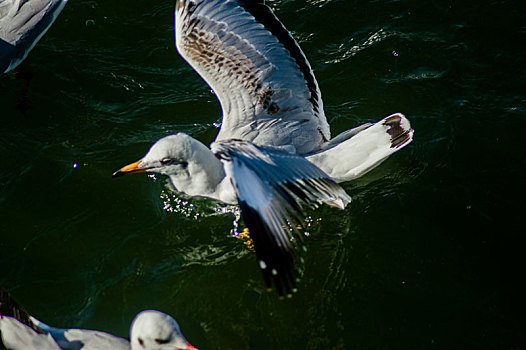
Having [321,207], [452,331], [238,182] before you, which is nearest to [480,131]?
[321,207]

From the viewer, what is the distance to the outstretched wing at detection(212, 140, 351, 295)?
3016 millimetres

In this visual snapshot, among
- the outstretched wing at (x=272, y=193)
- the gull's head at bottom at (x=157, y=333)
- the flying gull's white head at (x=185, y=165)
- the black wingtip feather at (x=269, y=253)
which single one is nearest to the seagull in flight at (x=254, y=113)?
the flying gull's white head at (x=185, y=165)

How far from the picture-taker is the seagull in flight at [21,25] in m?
5.80

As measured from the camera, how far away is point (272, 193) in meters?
3.27

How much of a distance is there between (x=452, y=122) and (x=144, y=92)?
117 inches

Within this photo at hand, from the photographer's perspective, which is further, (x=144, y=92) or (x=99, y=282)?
(x=144, y=92)

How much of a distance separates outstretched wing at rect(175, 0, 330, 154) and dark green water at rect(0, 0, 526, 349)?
0.66 metres

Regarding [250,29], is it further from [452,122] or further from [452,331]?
[452,331]

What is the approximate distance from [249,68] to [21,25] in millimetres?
2715

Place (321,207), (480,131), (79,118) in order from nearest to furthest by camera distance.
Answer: (321,207) < (480,131) < (79,118)

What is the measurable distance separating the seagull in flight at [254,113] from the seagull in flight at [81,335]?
1.08 m

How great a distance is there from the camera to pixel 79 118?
18.3 ft

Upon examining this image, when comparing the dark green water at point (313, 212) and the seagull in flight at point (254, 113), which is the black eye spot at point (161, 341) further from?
the seagull in flight at point (254, 113)

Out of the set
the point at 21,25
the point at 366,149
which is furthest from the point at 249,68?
the point at 21,25
